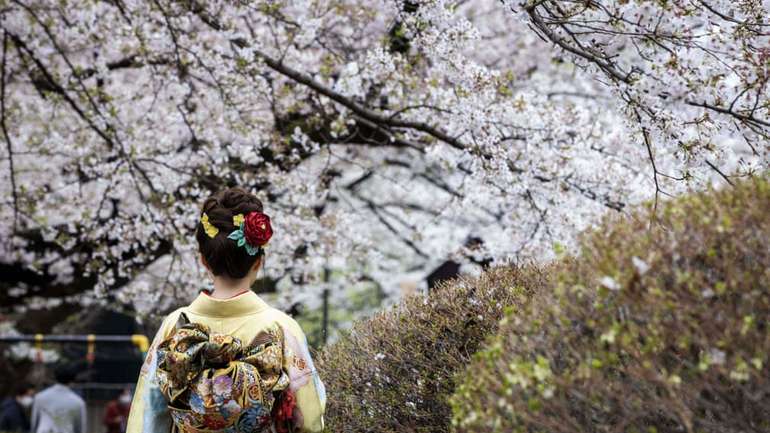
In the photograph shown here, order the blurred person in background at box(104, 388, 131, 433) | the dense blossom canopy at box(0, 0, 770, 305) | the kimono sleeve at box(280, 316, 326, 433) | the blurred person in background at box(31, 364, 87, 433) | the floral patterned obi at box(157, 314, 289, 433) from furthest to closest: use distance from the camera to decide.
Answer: the blurred person in background at box(104, 388, 131, 433) → the blurred person in background at box(31, 364, 87, 433) → the dense blossom canopy at box(0, 0, 770, 305) → the kimono sleeve at box(280, 316, 326, 433) → the floral patterned obi at box(157, 314, 289, 433)

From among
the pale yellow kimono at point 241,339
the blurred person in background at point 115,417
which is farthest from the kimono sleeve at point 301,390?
the blurred person in background at point 115,417

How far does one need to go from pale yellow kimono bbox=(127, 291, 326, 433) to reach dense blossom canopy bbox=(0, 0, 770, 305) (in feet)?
5.13

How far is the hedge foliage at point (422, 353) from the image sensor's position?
8.89ft

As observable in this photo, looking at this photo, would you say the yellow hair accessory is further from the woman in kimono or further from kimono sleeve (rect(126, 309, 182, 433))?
kimono sleeve (rect(126, 309, 182, 433))

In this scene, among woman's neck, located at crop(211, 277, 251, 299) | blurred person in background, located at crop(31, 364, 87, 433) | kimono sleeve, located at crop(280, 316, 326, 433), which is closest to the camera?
kimono sleeve, located at crop(280, 316, 326, 433)

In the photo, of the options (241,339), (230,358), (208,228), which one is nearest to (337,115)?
(208,228)

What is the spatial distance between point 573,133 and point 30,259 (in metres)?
6.36

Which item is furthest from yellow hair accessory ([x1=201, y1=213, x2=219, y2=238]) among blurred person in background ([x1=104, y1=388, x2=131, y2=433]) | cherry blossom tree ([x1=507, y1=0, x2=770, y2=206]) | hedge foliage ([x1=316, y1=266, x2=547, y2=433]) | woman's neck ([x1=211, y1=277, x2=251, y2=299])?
blurred person in background ([x1=104, y1=388, x2=131, y2=433])

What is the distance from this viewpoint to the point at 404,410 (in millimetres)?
2736

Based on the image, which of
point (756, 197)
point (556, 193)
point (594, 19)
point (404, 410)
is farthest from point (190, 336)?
point (556, 193)

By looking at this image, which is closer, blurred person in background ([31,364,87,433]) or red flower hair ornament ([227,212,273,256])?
red flower hair ornament ([227,212,273,256])

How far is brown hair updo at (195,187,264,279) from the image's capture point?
2641 millimetres

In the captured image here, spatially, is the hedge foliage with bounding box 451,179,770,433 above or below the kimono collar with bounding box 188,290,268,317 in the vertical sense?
above

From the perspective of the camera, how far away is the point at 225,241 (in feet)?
8.64
